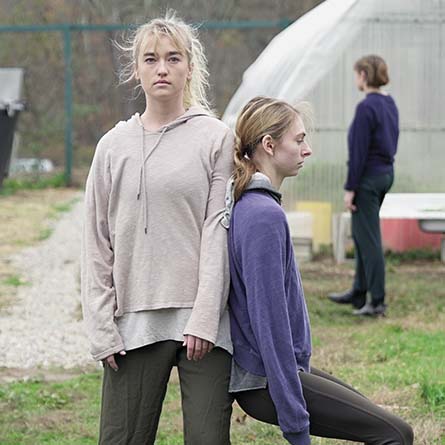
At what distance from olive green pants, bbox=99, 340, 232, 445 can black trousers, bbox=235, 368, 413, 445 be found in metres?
0.10

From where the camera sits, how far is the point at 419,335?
6988 millimetres

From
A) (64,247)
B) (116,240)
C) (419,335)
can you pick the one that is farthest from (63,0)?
(116,240)

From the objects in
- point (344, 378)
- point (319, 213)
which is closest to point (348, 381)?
point (344, 378)

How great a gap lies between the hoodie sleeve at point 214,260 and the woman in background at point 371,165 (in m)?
4.38

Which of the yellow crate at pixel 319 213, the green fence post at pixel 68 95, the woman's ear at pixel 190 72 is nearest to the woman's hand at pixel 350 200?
the yellow crate at pixel 319 213

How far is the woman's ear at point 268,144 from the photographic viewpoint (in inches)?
129

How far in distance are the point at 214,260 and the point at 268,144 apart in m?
0.38

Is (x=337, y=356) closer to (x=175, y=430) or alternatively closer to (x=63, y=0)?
(x=175, y=430)

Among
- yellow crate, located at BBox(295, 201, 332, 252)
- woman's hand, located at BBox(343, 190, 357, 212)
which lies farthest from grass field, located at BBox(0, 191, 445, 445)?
yellow crate, located at BBox(295, 201, 332, 252)

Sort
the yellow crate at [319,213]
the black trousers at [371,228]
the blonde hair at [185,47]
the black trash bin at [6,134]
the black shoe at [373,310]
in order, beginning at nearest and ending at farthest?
the blonde hair at [185,47] < the black trousers at [371,228] < the black shoe at [373,310] < the yellow crate at [319,213] < the black trash bin at [6,134]

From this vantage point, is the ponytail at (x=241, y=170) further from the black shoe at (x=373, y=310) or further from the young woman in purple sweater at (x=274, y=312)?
the black shoe at (x=373, y=310)

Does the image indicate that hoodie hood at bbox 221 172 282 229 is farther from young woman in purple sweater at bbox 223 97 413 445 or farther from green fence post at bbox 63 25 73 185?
green fence post at bbox 63 25 73 185

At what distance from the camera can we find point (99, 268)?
10.9ft

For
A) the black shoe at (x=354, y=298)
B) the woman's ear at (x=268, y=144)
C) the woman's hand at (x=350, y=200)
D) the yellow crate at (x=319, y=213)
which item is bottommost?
the black shoe at (x=354, y=298)
